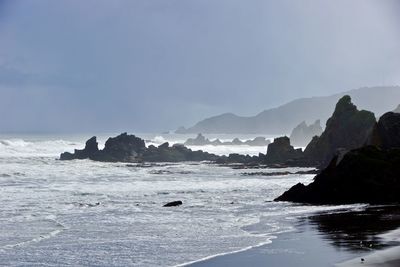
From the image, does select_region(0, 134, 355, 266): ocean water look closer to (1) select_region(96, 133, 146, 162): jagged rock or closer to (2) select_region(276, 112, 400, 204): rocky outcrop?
(2) select_region(276, 112, 400, 204): rocky outcrop

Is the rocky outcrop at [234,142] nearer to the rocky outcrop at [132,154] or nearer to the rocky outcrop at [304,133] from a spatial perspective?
the rocky outcrop at [304,133]

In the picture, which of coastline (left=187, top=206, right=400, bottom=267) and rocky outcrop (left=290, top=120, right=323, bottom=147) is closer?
coastline (left=187, top=206, right=400, bottom=267)

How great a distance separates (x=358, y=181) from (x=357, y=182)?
0.25ft

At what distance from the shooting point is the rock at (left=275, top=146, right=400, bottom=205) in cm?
3284

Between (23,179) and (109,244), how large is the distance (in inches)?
1441

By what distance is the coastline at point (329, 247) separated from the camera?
16828 millimetres

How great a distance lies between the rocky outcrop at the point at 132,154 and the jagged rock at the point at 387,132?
53704 mm

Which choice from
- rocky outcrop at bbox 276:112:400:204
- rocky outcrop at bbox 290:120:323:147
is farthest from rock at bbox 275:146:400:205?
rocky outcrop at bbox 290:120:323:147

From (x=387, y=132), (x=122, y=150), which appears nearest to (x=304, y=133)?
(x=122, y=150)

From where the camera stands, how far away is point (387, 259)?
16578 millimetres

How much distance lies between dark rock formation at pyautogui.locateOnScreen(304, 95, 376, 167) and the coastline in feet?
140

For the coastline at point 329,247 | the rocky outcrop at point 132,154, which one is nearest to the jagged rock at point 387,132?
the coastline at point 329,247

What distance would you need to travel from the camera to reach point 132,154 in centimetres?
9912

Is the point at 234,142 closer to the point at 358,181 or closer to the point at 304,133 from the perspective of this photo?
the point at 304,133
